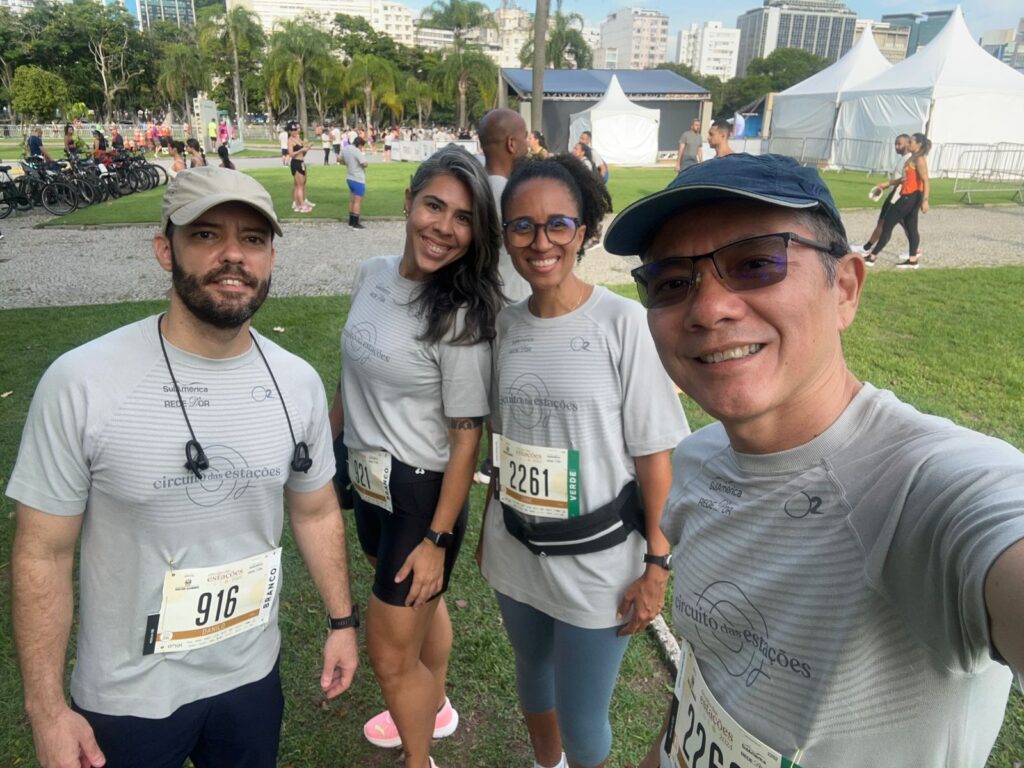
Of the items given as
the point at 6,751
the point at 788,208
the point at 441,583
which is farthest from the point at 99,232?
the point at 788,208

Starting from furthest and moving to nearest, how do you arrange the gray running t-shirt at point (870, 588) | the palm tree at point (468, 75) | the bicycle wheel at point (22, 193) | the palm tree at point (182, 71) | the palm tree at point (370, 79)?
the palm tree at point (468, 75), the palm tree at point (370, 79), the palm tree at point (182, 71), the bicycle wheel at point (22, 193), the gray running t-shirt at point (870, 588)

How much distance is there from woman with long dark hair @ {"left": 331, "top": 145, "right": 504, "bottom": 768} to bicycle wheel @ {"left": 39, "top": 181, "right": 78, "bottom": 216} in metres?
17.7

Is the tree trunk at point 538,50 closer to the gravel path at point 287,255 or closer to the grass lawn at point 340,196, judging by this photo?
the grass lawn at point 340,196

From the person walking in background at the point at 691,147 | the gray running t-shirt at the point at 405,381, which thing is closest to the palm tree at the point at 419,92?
the person walking in background at the point at 691,147

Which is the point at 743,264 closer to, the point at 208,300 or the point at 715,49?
the point at 208,300

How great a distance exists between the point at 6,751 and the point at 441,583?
74.5 inches

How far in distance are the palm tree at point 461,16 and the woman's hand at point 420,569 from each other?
7527 centimetres

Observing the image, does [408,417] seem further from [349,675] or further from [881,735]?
[881,735]

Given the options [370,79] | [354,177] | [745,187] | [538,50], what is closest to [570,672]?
[745,187]

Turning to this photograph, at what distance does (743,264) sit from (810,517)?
44cm

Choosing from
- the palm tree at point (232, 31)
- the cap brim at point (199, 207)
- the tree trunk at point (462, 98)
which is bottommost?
the cap brim at point (199, 207)

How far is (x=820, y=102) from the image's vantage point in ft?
112

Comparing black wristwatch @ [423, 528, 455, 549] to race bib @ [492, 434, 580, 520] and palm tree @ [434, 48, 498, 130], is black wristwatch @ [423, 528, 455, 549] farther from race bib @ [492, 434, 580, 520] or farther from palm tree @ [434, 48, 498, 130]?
palm tree @ [434, 48, 498, 130]

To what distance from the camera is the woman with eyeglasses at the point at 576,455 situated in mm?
2061
